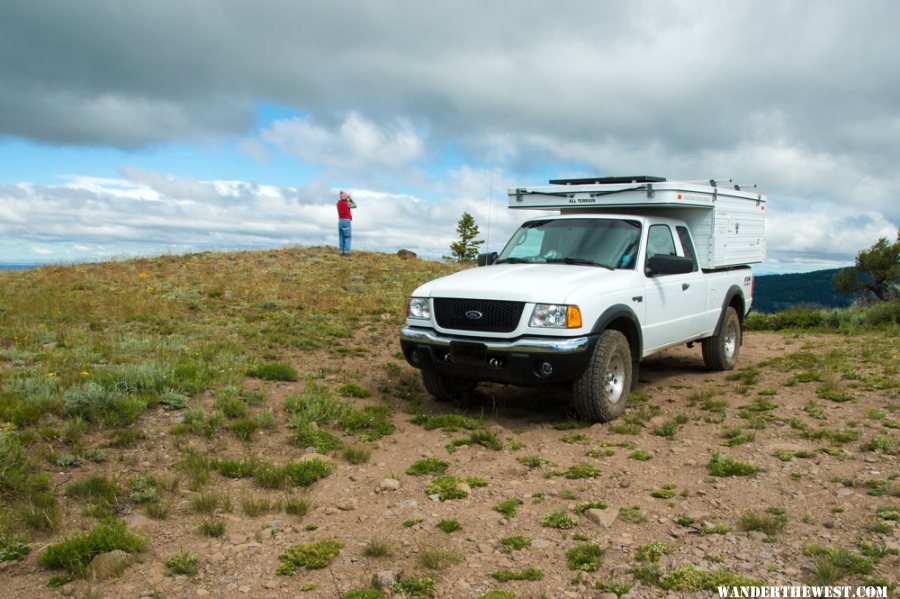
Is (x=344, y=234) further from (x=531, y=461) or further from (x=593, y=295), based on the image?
(x=531, y=461)

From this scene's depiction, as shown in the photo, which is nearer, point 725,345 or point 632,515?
point 632,515

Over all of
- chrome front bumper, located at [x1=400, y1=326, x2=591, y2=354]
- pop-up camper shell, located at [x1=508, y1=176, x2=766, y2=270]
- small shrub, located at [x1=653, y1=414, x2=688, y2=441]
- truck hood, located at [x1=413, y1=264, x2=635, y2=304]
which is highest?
pop-up camper shell, located at [x1=508, y1=176, x2=766, y2=270]

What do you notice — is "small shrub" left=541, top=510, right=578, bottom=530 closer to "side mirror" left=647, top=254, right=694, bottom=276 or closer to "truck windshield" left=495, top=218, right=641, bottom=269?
"truck windshield" left=495, top=218, right=641, bottom=269

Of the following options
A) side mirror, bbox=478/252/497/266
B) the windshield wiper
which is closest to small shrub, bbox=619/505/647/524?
the windshield wiper

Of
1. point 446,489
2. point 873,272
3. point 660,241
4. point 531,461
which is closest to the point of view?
point 446,489

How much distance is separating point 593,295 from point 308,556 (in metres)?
3.72

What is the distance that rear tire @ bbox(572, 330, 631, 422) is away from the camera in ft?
21.8

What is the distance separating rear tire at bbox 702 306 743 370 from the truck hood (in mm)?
2784

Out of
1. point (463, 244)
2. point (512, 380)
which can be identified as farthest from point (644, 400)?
point (463, 244)

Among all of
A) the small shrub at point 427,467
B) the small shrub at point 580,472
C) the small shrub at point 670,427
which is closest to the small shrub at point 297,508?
the small shrub at point 427,467

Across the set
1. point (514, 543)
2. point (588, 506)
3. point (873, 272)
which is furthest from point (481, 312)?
point (873, 272)

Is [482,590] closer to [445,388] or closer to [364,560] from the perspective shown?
[364,560]

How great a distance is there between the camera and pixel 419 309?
721 cm

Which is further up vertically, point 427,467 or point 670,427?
point 670,427
